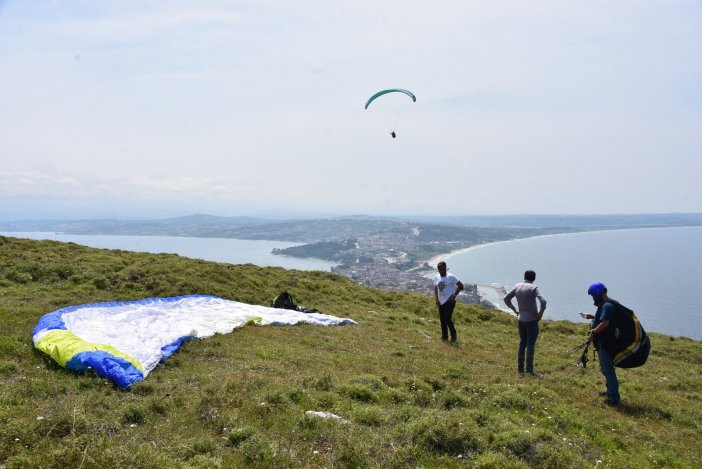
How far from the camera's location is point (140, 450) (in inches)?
207

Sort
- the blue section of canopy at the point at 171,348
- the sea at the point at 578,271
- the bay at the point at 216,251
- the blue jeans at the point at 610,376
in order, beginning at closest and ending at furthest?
the blue jeans at the point at 610,376, the blue section of canopy at the point at 171,348, the sea at the point at 578,271, the bay at the point at 216,251

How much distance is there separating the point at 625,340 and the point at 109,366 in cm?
1052

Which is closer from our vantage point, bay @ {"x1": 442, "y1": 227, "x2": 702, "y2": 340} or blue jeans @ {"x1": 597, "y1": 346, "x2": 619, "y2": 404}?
blue jeans @ {"x1": 597, "y1": 346, "x2": 619, "y2": 404}

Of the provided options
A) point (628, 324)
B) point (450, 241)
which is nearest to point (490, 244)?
point (450, 241)

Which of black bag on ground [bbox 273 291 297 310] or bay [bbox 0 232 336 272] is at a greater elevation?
black bag on ground [bbox 273 291 297 310]

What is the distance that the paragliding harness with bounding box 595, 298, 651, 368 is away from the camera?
883cm

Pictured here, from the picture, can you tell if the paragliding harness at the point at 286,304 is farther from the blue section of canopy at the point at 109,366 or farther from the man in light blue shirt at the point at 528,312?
the blue section of canopy at the point at 109,366

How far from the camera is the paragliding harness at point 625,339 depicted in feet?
29.0

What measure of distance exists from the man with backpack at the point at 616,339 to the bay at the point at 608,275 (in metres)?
39.7

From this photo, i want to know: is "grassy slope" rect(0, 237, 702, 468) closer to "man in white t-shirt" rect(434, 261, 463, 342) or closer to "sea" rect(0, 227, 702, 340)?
"man in white t-shirt" rect(434, 261, 463, 342)

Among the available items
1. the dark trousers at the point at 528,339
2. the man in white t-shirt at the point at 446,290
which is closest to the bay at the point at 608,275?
the man in white t-shirt at the point at 446,290

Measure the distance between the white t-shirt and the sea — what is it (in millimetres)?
28751

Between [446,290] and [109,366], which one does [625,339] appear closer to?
[446,290]

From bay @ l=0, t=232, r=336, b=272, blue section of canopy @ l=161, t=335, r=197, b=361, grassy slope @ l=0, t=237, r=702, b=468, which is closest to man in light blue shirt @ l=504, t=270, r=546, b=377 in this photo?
grassy slope @ l=0, t=237, r=702, b=468
